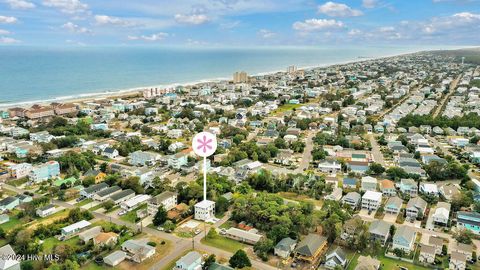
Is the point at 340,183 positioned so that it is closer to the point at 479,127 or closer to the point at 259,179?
the point at 259,179

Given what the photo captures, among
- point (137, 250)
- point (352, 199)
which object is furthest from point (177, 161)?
point (352, 199)

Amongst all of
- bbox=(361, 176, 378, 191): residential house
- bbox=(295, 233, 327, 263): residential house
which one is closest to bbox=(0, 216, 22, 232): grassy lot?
bbox=(295, 233, 327, 263): residential house

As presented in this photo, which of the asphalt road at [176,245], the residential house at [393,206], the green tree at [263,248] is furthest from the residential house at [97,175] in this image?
the residential house at [393,206]

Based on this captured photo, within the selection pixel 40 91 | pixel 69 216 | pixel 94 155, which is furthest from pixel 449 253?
pixel 40 91

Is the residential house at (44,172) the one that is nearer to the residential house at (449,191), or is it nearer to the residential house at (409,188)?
the residential house at (409,188)

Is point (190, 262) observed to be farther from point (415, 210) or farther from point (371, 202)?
point (415, 210)
